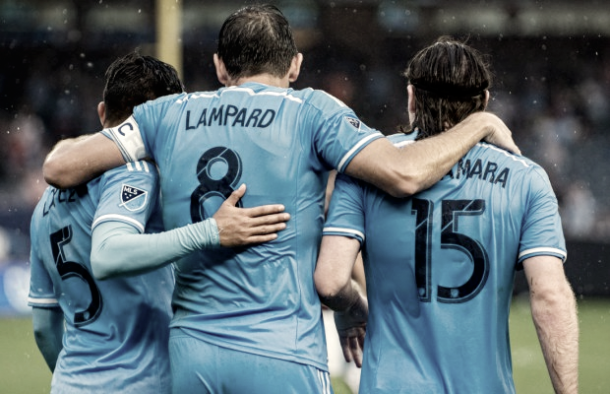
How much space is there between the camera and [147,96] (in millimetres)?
3471

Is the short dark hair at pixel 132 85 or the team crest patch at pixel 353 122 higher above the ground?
the short dark hair at pixel 132 85

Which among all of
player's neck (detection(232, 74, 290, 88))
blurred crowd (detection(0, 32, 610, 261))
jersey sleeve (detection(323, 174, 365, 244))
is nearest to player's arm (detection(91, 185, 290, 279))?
jersey sleeve (detection(323, 174, 365, 244))

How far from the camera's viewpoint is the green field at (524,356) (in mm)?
7609

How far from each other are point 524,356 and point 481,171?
6.34 m

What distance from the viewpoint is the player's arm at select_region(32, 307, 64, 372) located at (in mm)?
3574

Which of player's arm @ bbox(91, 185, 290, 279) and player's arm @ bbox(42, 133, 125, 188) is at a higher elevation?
player's arm @ bbox(42, 133, 125, 188)

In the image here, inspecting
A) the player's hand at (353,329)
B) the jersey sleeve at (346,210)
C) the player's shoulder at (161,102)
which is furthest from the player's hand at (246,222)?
the player's hand at (353,329)

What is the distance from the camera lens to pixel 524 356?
9031mm

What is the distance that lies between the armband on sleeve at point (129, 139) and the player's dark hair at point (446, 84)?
36.0 inches

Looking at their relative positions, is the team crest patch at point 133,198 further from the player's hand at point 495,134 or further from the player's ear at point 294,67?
the player's hand at point 495,134

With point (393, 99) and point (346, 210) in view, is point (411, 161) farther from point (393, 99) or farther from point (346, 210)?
point (393, 99)

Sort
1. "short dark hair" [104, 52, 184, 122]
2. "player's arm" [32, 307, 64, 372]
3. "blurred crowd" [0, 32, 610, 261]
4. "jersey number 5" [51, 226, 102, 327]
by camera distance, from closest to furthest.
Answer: "jersey number 5" [51, 226, 102, 327], "short dark hair" [104, 52, 184, 122], "player's arm" [32, 307, 64, 372], "blurred crowd" [0, 32, 610, 261]

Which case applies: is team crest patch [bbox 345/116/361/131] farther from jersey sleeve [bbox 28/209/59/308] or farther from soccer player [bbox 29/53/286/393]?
jersey sleeve [bbox 28/209/59/308]

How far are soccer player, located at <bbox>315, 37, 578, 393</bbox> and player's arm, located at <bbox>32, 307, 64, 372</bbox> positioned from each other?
1.11m
